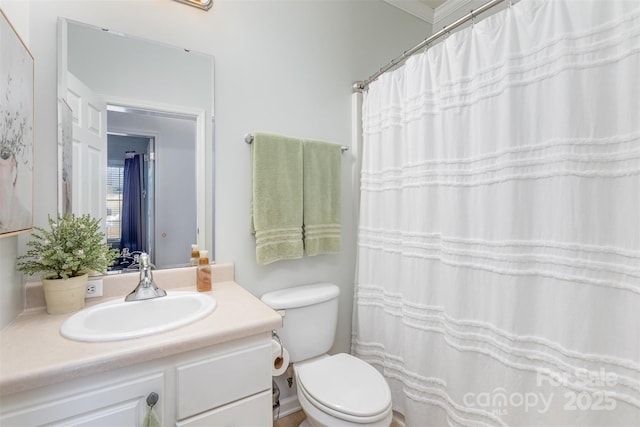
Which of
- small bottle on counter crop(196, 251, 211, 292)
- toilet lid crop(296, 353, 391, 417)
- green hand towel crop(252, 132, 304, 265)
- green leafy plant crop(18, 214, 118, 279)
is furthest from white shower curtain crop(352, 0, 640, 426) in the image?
green leafy plant crop(18, 214, 118, 279)

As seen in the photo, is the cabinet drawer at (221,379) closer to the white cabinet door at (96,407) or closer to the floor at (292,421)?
the white cabinet door at (96,407)

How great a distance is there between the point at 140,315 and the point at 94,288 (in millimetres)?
232

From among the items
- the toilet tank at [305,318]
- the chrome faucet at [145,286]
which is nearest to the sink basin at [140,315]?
the chrome faucet at [145,286]

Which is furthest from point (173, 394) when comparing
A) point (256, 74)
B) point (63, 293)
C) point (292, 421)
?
point (256, 74)

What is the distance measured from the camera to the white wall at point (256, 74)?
3.65ft

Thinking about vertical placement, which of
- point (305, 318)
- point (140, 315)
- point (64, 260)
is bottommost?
point (305, 318)

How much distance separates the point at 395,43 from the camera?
204 cm

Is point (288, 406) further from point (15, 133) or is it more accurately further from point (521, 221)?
point (15, 133)

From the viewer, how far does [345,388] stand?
4.13ft

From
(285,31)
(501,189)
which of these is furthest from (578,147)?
(285,31)

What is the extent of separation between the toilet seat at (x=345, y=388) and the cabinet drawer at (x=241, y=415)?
274 millimetres

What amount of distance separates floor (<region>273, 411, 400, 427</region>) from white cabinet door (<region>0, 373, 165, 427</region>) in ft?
3.28

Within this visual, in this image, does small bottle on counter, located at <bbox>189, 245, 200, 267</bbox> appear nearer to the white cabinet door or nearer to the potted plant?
the potted plant

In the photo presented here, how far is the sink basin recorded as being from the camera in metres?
0.90
